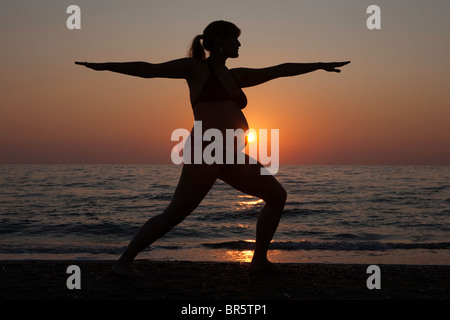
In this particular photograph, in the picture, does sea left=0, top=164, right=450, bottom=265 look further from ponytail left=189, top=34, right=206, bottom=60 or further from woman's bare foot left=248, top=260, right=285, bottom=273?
ponytail left=189, top=34, right=206, bottom=60

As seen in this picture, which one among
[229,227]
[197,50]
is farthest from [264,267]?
[229,227]

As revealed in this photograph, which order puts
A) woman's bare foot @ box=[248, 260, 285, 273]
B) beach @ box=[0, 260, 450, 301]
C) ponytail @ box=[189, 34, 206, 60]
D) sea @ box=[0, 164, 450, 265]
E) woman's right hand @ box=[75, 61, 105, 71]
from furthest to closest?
sea @ box=[0, 164, 450, 265] < woman's bare foot @ box=[248, 260, 285, 273] < ponytail @ box=[189, 34, 206, 60] < woman's right hand @ box=[75, 61, 105, 71] < beach @ box=[0, 260, 450, 301]

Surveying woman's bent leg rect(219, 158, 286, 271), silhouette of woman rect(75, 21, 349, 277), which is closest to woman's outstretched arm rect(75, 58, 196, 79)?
silhouette of woman rect(75, 21, 349, 277)

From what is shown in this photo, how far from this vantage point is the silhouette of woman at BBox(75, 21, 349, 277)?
13.8ft

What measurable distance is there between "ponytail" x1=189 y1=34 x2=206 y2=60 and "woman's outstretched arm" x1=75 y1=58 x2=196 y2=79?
0.53 ft

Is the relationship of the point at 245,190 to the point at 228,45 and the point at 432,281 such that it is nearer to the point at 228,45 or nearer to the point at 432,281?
the point at 228,45

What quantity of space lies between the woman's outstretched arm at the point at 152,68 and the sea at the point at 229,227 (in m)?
3.78

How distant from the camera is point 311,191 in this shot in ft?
85.3

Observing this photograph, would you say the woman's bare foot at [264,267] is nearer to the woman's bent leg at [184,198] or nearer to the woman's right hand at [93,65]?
the woman's bent leg at [184,198]

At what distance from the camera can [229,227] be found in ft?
45.4

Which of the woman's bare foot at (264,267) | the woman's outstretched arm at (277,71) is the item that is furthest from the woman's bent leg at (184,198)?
the woman's bare foot at (264,267)

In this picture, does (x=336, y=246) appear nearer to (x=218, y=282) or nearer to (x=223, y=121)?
(x=218, y=282)

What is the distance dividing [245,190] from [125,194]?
1948cm

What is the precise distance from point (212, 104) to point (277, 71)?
74 centimetres
